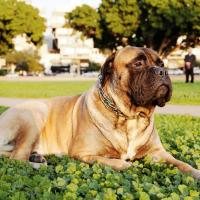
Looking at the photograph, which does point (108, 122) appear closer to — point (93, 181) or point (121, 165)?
point (121, 165)

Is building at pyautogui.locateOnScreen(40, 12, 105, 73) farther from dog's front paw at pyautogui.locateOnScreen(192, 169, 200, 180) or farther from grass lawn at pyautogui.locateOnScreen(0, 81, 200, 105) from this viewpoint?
dog's front paw at pyautogui.locateOnScreen(192, 169, 200, 180)

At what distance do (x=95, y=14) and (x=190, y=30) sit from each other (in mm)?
11567

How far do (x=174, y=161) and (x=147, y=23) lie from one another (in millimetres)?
57929

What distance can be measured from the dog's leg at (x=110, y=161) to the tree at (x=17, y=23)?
195ft

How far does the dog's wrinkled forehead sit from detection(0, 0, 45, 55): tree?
5927cm

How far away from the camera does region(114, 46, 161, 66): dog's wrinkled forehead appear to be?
18.2 feet

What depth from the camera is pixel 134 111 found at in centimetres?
567

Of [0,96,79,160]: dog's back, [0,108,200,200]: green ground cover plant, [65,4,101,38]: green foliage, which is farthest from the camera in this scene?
[65,4,101,38]: green foliage

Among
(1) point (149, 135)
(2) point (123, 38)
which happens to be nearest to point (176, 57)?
(2) point (123, 38)

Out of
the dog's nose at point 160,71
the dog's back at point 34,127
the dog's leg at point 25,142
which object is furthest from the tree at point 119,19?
the dog's nose at point 160,71

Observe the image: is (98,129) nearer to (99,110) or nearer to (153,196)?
(99,110)

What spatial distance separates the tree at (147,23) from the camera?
5991 centimetres

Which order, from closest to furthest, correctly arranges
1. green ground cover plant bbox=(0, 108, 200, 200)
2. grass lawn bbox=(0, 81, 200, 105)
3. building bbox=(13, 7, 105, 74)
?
green ground cover plant bbox=(0, 108, 200, 200) → grass lawn bbox=(0, 81, 200, 105) → building bbox=(13, 7, 105, 74)

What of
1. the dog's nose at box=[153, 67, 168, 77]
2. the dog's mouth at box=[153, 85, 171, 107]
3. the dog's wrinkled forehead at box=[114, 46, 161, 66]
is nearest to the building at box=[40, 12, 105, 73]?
the dog's wrinkled forehead at box=[114, 46, 161, 66]
